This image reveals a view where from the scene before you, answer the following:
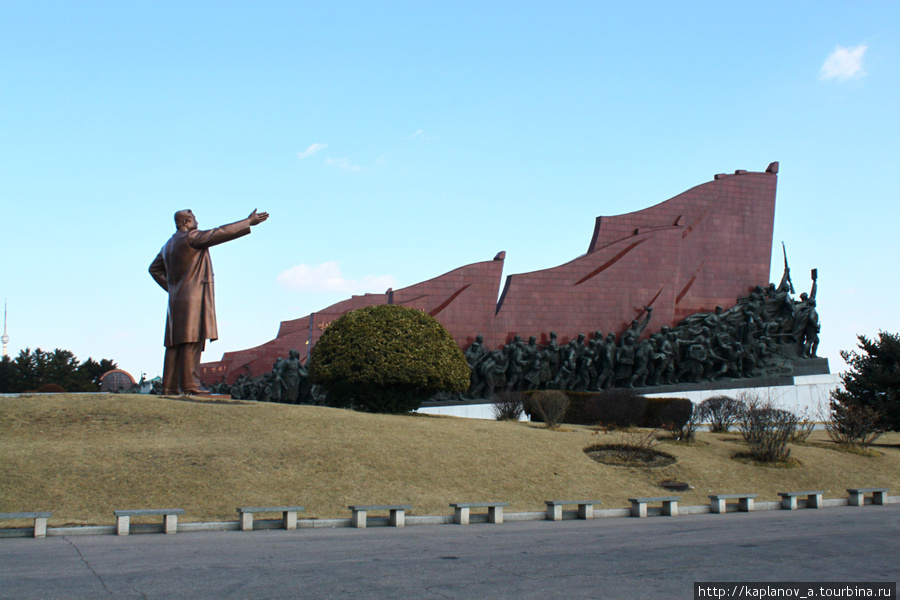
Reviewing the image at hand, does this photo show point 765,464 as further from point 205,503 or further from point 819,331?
point 819,331

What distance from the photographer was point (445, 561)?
6098 mm

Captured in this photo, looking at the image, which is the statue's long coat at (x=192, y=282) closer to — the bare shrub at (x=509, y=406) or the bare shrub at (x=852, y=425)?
the bare shrub at (x=509, y=406)

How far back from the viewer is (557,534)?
8.05m

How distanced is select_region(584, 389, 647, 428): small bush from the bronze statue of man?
8.89 metres

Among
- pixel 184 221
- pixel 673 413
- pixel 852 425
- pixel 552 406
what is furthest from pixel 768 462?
pixel 184 221

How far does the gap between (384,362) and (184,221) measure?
4.76 m

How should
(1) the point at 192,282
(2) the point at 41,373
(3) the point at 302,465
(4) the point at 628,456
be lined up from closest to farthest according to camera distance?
(3) the point at 302,465 < (4) the point at 628,456 < (1) the point at 192,282 < (2) the point at 41,373

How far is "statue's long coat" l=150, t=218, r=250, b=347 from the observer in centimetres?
1346

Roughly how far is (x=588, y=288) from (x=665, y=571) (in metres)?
19.4

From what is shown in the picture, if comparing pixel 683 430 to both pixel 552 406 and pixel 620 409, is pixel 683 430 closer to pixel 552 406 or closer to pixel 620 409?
pixel 620 409

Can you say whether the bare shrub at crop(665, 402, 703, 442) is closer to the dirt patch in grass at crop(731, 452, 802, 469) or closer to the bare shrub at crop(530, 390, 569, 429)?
the dirt patch in grass at crop(731, 452, 802, 469)

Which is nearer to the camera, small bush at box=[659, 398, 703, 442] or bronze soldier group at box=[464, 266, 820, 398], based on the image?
small bush at box=[659, 398, 703, 442]

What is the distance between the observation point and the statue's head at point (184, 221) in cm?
1404

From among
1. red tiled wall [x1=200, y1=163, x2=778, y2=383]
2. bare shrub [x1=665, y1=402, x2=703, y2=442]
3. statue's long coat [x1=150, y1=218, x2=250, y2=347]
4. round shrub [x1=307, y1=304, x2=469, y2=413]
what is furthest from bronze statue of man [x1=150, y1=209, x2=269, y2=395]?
red tiled wall [x1=200, y1=163, x2=778, y2=383]
